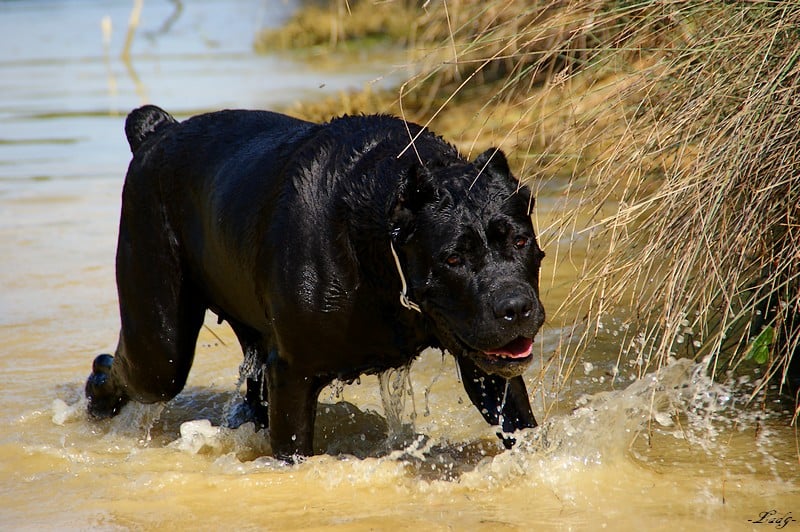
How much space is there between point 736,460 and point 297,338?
1.74 meters

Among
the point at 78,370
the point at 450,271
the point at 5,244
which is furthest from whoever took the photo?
the point at 5,244

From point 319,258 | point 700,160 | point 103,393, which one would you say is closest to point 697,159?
point 700,160

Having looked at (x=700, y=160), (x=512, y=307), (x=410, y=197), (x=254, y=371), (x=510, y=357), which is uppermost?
(x=700, y=160)

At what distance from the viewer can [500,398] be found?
4160 mm

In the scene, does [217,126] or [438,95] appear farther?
[438,95]

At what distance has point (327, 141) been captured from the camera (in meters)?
4.11

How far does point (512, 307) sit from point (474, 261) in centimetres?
23

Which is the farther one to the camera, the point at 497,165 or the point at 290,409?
the point at 290,409

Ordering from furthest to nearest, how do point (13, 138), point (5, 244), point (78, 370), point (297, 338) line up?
1. point (13, 138)
2. point (5, 244)
3. point (78, 370)
4. point (297, 338)

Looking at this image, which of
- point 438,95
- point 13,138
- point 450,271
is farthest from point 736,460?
point 13,138

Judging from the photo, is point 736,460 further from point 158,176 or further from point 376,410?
point 158,176

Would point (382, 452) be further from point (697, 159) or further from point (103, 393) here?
point (697, 159)
